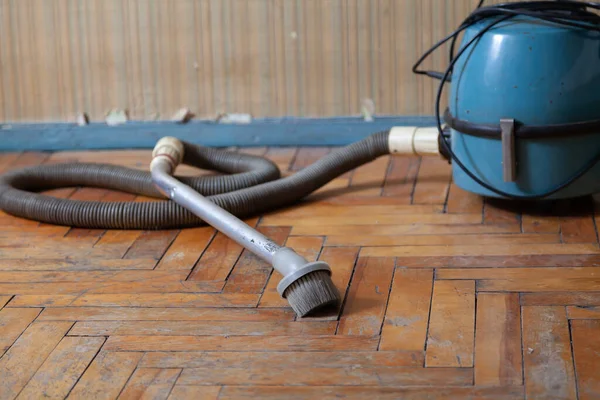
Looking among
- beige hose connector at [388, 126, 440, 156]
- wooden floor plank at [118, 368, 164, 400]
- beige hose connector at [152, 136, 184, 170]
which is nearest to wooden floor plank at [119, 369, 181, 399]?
wooden floor plank at [118, 368, 164, 400]

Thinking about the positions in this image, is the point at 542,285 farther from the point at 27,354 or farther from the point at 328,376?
the point at 27,354

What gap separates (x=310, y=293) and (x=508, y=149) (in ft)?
1.70

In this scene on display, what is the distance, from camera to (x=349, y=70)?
220cm

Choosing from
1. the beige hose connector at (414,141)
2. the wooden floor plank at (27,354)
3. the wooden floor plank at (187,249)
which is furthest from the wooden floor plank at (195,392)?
the beige hose connector at (414,141)

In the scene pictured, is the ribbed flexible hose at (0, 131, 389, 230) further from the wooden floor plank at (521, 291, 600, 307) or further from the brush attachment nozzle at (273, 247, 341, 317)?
the wooden floor plank at (521, 291, 600, 307)

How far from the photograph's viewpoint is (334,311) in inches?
54.5

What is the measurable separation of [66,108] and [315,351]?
132 cm

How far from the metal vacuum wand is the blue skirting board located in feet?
1.07

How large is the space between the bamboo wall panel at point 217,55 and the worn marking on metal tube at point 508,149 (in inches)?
21.4

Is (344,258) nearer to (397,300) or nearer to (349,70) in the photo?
(397,300)

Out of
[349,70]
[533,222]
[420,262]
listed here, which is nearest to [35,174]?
[349,70]

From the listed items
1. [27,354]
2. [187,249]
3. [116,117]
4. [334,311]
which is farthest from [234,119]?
[27,354]

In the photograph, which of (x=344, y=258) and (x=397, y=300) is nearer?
(x=397, y=300)

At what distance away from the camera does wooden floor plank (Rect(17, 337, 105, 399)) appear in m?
1.18
